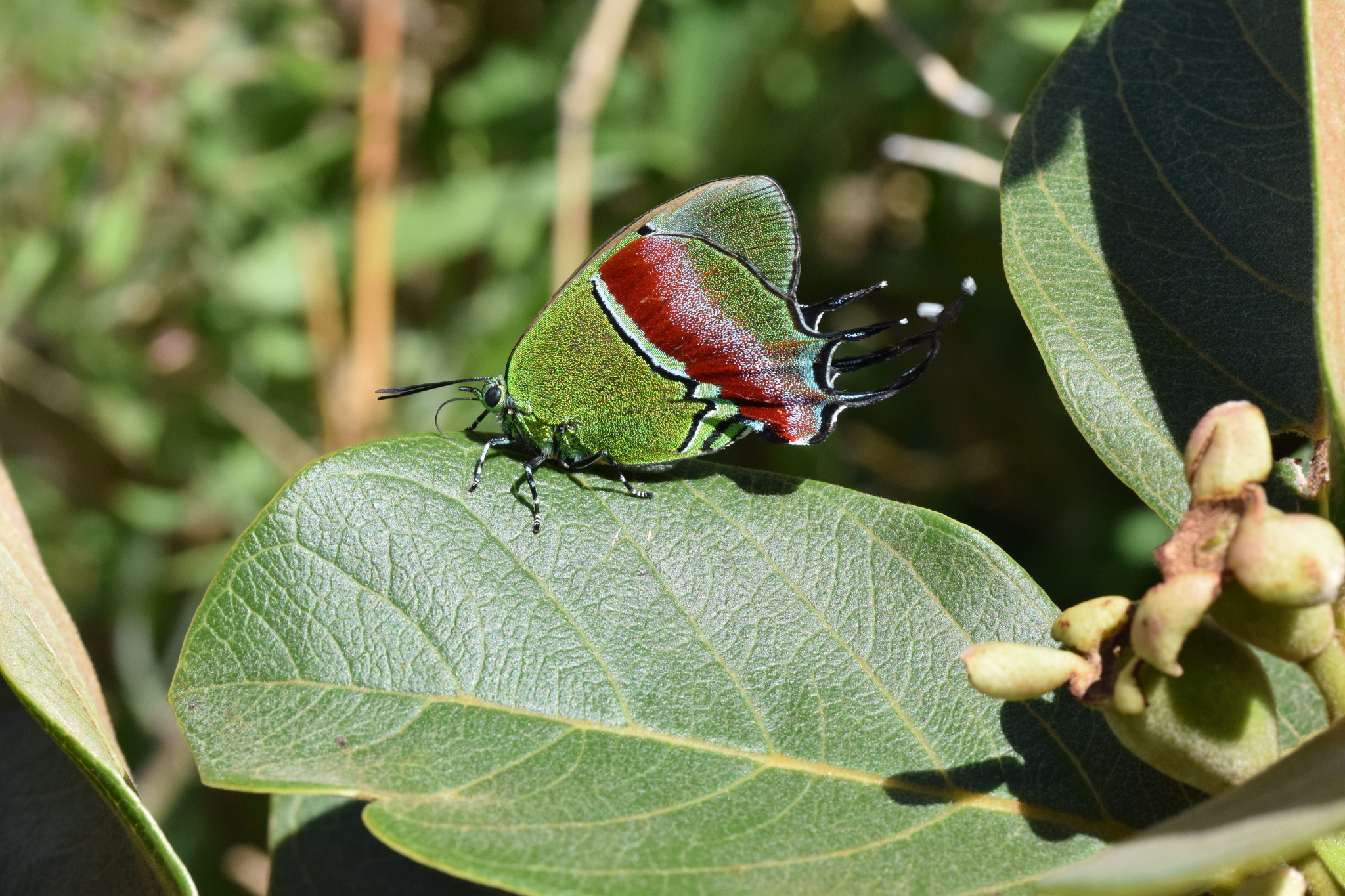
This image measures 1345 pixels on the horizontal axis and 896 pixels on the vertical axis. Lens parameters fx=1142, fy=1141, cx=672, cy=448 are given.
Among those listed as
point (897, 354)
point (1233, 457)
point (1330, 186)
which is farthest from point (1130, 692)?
point (897, 354)

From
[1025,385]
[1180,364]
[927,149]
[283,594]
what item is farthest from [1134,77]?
[1025,385]

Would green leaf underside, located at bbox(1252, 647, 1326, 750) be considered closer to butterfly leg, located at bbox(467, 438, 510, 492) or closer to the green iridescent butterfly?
the green iridescent butterfly

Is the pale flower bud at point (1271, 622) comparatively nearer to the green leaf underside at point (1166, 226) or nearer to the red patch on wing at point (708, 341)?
the green leaf underside at point (1166, 226)

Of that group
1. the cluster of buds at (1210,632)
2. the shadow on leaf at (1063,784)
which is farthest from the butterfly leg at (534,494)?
the cluster of buds at (1210,632)

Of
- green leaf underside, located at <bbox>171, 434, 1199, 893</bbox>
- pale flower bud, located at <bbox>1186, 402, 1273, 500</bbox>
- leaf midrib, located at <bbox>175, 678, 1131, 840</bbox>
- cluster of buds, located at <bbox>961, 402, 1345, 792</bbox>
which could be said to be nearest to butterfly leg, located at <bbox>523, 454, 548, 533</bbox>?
green leaf underside, located at <bbox>171, 434, 1199, 893</bbox>

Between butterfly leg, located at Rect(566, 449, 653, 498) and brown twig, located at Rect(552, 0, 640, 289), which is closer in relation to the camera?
butterfly leg, located at Rect(566, 449, 653, 498)

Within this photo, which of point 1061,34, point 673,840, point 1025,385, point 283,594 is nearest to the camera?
point 673,840

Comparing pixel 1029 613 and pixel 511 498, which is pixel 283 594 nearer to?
pixel 511 498
